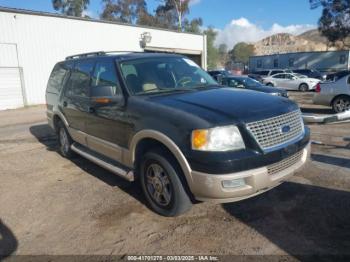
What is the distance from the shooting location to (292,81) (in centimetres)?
2533

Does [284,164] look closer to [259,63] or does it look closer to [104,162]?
[104,162]

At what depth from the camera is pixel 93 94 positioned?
4.44 meters

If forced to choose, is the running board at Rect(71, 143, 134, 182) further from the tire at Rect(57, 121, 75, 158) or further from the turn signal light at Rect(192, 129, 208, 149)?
the turn signal light at Rect(192, 129, 208, 149)

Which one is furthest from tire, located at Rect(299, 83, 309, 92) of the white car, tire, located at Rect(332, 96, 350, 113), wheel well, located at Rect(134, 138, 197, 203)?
wheel well, located at Rect(134, 138, 197, 203)

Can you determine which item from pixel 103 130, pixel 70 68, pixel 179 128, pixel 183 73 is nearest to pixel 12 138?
pixel 70 68

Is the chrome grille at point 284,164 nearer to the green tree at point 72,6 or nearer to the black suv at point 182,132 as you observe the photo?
the black suv at point 182,132

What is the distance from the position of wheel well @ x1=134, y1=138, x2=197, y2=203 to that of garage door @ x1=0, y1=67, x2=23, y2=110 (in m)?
16.0

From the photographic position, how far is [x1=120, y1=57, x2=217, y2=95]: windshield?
4.46 metres

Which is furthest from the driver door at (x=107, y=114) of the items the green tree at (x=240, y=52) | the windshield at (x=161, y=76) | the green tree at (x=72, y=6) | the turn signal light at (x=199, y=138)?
the green tree at (x=240, y=52)

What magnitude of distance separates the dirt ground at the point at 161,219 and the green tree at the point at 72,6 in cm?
5414

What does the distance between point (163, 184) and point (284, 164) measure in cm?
139

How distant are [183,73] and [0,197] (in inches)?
129

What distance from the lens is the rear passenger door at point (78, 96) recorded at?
17.7ft

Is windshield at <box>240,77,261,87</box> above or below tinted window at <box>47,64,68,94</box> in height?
below
